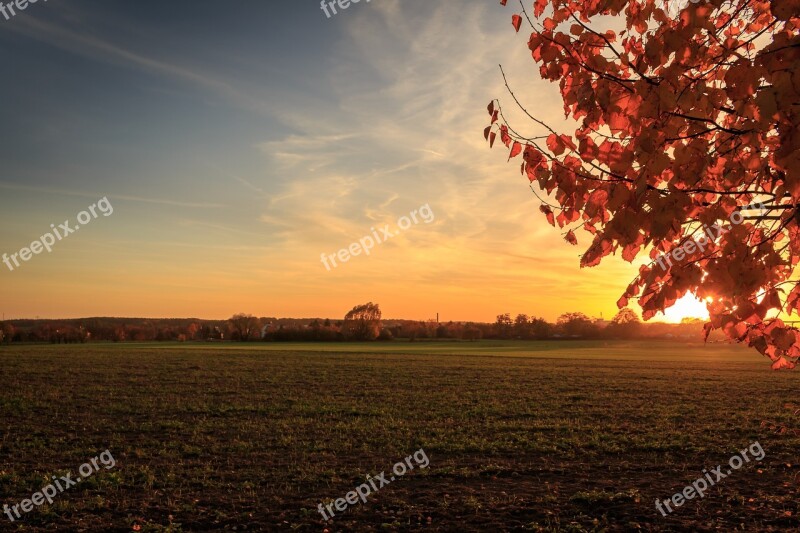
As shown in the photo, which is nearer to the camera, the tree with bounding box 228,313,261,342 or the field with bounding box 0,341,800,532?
the field with bounding box 0,341,800,532

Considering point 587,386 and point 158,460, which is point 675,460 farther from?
point 587,386

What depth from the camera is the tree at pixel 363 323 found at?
361 ft

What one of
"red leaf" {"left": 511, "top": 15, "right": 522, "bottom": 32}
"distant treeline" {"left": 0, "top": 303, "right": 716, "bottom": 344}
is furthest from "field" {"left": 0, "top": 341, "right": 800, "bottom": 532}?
"distant treeline" {"left": 0, "top": 303, "right": 716, "bottom": 344}

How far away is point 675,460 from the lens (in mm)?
14109

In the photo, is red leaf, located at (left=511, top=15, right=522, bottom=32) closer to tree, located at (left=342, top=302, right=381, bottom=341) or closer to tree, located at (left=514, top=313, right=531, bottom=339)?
tree, located at (left=342, top=302, right=381, bottom=341)

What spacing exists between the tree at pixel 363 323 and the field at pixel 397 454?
3080 inches

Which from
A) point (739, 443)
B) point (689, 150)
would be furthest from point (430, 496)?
point (739, 443)

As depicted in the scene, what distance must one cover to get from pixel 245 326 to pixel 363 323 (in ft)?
82.3

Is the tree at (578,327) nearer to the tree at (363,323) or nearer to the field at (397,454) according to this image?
the tree at (363,323)

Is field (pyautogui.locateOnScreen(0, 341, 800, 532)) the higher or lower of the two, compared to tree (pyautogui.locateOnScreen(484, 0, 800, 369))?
lower

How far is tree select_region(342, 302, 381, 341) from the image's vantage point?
110 m

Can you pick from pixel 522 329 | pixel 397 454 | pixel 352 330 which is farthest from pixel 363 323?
pixel 397 454

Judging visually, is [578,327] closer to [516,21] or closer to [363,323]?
[363,323]

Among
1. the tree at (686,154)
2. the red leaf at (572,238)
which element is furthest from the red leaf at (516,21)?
the red leaf at (572,238)
